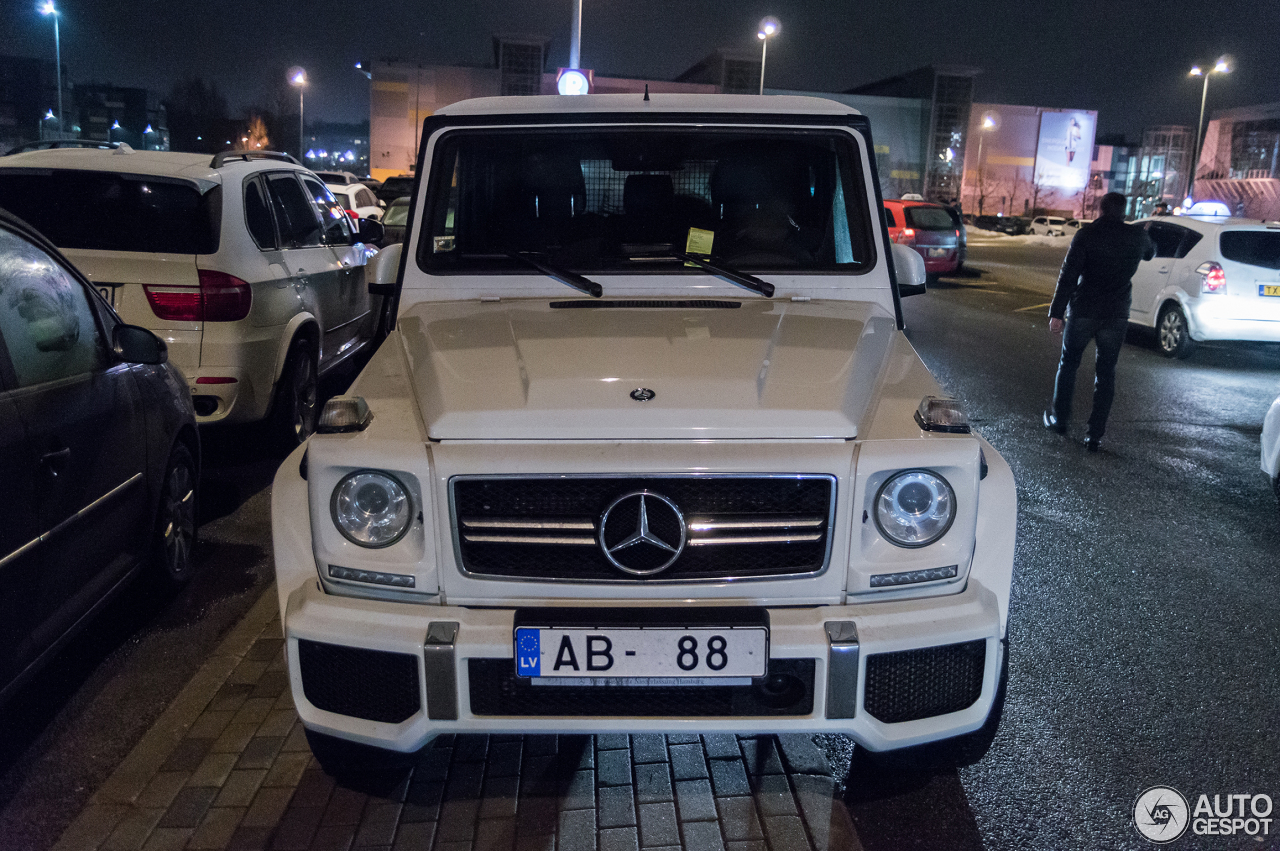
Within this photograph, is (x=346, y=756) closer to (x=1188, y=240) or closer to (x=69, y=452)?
(x=69, y=452)

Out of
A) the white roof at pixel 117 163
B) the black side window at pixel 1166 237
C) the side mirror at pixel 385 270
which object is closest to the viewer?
the side mirror at pixel 385 270

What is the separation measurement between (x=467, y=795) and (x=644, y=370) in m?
1.36

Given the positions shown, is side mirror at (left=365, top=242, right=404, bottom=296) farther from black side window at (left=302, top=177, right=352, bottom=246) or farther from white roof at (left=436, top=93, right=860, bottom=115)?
black side window at (left=302, top=177, right=352, bottom=246)

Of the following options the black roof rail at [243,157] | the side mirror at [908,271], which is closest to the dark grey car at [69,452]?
the black roof rail at [243,157]

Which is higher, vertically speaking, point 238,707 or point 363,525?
point 363,525

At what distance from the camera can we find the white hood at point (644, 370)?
8.63ft

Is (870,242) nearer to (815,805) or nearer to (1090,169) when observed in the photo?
(815,805)

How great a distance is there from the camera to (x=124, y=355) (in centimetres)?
394

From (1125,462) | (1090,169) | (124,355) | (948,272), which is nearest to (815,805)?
(124,355)

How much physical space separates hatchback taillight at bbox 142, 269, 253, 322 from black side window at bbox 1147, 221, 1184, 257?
11247 millimetres

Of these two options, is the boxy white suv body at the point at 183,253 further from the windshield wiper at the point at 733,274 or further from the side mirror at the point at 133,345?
the windshield wiper at the point at 733,274

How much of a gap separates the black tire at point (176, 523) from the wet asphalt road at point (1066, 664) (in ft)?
0.49

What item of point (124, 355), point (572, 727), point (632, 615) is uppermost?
point (124, 355)

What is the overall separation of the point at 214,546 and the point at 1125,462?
5991mm
